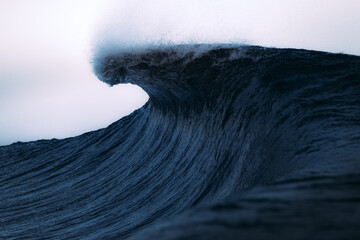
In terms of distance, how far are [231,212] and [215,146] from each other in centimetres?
244

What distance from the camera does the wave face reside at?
36.0 inches

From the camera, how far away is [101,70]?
5.49 metres

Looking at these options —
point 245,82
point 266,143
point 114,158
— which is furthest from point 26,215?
point 266,143

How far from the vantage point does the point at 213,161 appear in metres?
3.23

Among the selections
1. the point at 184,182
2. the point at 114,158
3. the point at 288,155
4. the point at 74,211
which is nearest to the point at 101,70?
the point at 114,158

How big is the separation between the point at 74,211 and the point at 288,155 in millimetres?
2722

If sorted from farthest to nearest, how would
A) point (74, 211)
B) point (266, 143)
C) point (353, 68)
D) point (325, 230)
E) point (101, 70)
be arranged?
point (101, 70) < point (74, 211) < point (353, 68) < point (266, 143) < point (325, 230)

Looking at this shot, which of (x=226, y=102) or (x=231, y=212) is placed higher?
(x=226, y=102)

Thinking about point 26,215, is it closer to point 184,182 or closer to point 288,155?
point 184,182

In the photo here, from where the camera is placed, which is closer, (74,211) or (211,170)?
(211,170)

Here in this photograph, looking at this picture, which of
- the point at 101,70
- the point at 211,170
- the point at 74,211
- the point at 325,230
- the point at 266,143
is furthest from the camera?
the point at 101,70

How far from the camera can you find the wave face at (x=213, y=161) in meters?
0.92

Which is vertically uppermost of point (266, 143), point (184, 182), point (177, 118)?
point (177, 118)

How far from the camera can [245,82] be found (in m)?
3.20
